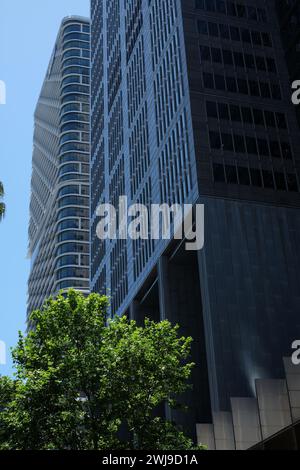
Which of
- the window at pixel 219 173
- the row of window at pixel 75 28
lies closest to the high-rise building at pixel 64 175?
the row of window at pixel 75 28

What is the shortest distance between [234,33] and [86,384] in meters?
49.0

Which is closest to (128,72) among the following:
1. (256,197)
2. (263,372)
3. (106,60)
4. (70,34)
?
(106,60)

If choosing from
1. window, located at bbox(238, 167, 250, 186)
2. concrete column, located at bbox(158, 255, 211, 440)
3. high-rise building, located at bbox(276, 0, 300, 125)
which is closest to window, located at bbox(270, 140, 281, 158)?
window, located at bbox(238, 167, 250, 186)

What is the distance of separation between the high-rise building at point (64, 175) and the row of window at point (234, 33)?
64.4m

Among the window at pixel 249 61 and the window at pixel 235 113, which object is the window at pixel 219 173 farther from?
the window at pixel 249 61

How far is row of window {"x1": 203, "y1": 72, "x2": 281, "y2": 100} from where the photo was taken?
63406 mm

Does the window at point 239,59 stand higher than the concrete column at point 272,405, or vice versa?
the window at point 239,59

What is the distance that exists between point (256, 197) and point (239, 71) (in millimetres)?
15380

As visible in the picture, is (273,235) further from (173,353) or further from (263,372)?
A: (173,353)

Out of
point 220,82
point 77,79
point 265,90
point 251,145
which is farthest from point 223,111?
point 77,79

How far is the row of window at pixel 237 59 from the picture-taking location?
2559 inches

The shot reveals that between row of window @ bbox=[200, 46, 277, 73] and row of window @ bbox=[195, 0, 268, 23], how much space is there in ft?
17.6

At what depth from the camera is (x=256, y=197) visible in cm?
5825

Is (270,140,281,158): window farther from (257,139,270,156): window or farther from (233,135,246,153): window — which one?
(233,135,246,153): window
